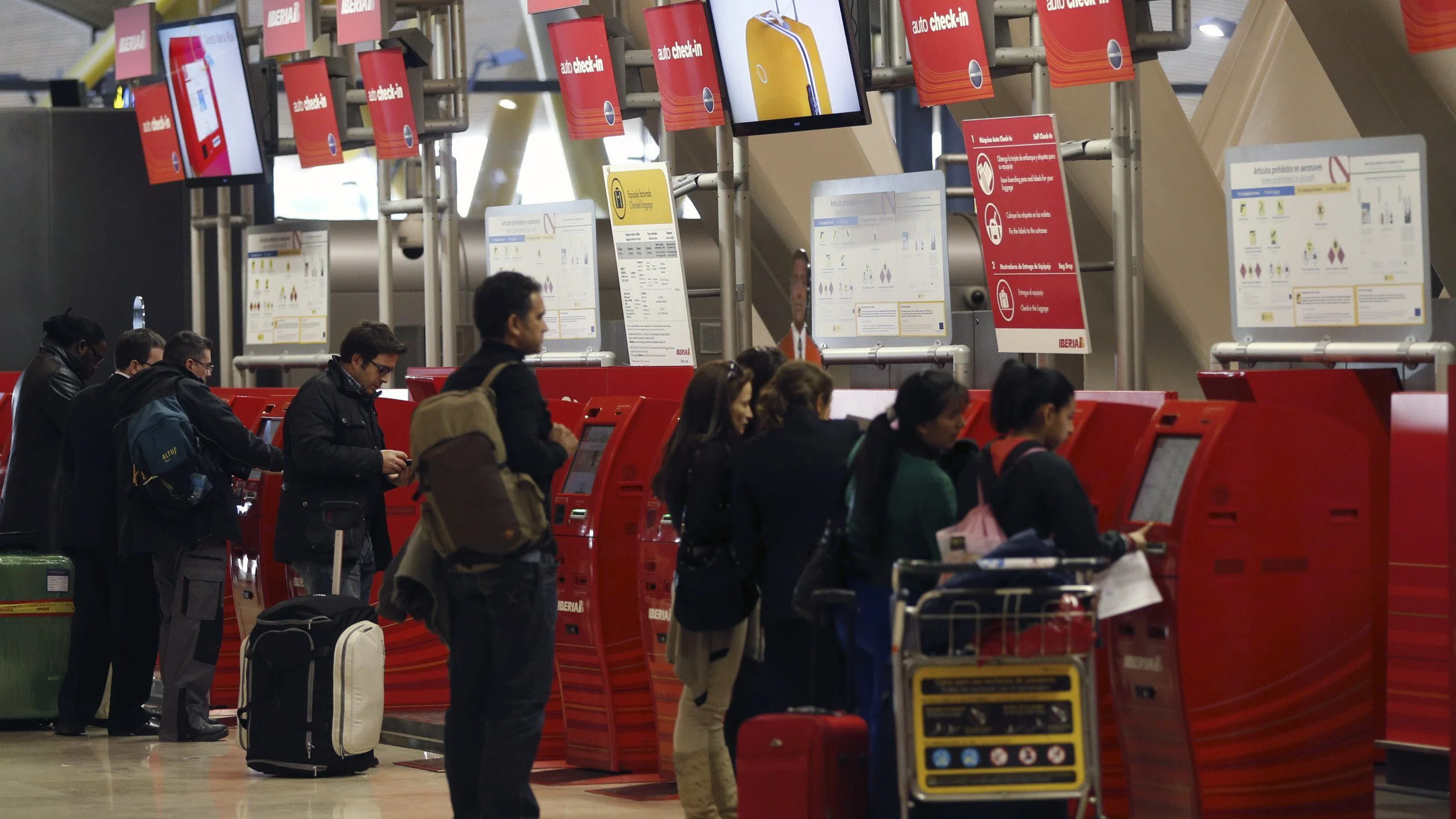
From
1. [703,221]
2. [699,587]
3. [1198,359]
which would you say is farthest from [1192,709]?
[703,221]

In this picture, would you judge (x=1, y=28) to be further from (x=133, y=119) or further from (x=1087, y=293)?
(x=1087, y=293)

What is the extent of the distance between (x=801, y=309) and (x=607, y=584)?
204 cm

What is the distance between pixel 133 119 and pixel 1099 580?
10.1m

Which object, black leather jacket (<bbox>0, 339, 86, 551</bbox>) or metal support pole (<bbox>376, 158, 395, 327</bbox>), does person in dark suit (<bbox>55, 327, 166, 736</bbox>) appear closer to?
black leather jacket (<bbox>0, 339, 86, 551</bbox>)

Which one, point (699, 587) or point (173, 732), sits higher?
point (699, 587)

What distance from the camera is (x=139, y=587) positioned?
7.68m

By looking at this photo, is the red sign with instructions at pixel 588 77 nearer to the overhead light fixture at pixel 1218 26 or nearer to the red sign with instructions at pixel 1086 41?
the red sign with instructions at pixel 1086 41

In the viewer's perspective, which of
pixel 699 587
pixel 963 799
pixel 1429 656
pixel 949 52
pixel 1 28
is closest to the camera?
pixel 963 799

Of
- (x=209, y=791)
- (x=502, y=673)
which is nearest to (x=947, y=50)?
(x=502, y=673)

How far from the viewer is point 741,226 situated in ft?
25.2

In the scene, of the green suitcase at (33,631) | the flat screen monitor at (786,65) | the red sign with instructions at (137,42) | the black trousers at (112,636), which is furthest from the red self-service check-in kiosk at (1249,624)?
the red sign with instructions at (137,42)

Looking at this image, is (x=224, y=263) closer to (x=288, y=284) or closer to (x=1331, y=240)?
(x=288, y=284)

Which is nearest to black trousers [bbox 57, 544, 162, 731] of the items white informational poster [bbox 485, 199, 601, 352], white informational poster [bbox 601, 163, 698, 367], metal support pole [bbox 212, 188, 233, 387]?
white informational poster [bbox 485, 199, 601, 352]

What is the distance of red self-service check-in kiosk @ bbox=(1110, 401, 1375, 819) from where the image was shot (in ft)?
15.0
